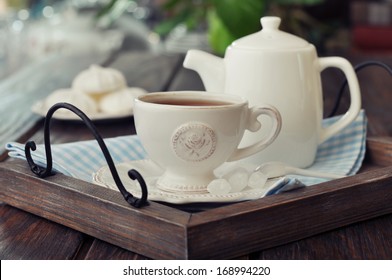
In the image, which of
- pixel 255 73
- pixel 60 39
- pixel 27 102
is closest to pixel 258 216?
pixel 255 73

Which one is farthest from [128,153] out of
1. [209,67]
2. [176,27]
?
[176,27]

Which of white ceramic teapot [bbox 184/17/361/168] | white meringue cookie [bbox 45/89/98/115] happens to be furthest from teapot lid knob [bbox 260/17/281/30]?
white meringue cookie [bbox 45/89/98/115]

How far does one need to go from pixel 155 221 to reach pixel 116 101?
1.73 ft

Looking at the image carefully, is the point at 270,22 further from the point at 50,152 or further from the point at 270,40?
the point at 50,152

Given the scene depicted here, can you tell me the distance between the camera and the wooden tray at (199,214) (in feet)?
1.52

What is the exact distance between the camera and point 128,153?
2.31 ft

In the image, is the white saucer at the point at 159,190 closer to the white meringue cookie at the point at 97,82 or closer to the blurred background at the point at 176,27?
the white meringue cookie at the point at 97,82

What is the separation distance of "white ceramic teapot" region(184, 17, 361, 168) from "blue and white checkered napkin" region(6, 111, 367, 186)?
0.04 metres

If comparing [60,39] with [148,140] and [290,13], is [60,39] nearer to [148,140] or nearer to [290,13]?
[290,13]

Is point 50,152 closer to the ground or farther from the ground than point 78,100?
farther from the ground

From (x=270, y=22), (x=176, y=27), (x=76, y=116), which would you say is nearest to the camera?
(x=270, y=22)

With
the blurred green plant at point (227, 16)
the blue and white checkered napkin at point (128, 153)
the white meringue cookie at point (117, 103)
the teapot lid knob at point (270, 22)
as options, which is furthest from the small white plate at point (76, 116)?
the blurred green plant at point (227, 16)

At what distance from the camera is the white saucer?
0.54 m

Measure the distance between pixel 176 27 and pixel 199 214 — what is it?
223cm
